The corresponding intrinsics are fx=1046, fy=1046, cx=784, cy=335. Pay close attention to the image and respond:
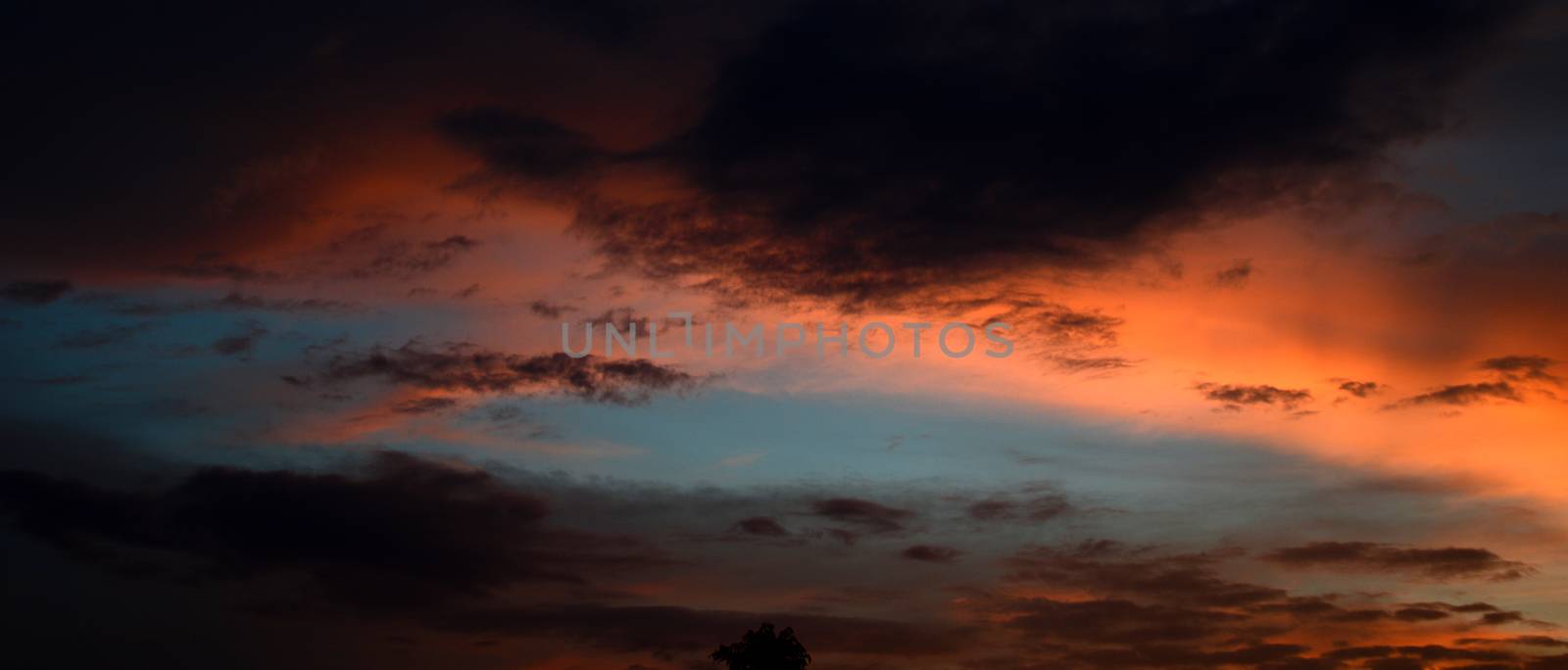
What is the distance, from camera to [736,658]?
66.2 metres

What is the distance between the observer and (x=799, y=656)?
66.3 meters

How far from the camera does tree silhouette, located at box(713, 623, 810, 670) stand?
65438 millimetres

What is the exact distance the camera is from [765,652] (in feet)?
216

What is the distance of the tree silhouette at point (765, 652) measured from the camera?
65.4 meters

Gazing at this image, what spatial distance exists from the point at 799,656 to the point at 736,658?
3.97 metres
